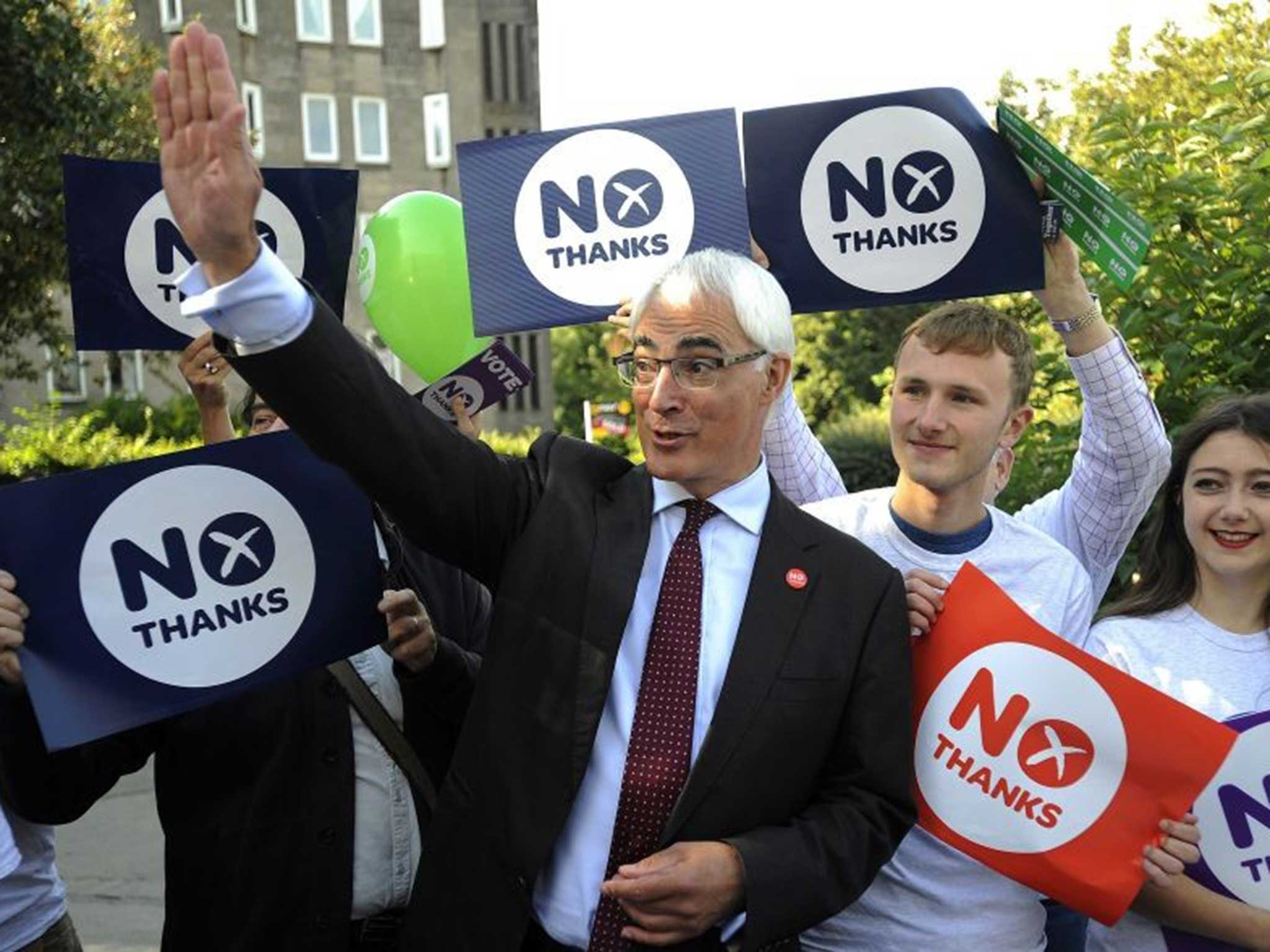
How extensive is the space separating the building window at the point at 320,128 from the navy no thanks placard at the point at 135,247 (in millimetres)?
37473

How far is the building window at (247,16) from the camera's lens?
3800 cm

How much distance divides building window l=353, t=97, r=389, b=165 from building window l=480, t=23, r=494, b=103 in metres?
3.75

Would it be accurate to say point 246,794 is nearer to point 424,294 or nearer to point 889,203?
point 424,294

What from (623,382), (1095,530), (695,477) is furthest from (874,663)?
(1095,530)

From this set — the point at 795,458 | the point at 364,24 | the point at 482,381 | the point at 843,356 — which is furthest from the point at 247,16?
the point at 795,458

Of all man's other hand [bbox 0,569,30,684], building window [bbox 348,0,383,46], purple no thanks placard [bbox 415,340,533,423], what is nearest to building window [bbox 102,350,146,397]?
building window [bbox 348,0,383,46]

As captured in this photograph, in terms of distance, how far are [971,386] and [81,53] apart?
1261 centimetres

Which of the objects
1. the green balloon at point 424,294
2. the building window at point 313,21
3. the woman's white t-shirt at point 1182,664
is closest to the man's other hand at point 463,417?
the green balloon at point 424,294

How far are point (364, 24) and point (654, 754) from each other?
135 ft

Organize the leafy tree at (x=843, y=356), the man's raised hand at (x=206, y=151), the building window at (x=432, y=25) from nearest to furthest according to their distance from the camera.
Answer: the man's raised hand at (x=206, y=151) → the leafy tree at (x=843, y=356) → the building window at (x=432, y=25)

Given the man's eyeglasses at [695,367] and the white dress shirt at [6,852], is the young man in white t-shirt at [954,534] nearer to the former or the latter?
the man's eyeglasses at [695,367]

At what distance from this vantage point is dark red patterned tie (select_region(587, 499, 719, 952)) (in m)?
2.27

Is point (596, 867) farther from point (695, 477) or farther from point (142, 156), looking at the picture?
point (142, 156)

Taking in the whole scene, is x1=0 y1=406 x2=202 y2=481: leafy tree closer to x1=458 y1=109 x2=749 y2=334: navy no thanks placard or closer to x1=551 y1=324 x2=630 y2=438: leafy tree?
x1=458 y1=109 x2=749 y2=334: navy no thanks placard
